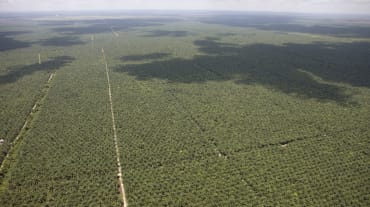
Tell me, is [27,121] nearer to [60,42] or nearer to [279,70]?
[279,70]

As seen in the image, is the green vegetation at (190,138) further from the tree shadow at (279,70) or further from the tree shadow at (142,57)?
the tree shadow at (142,57)

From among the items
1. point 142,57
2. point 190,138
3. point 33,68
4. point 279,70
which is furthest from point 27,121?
point 279,70

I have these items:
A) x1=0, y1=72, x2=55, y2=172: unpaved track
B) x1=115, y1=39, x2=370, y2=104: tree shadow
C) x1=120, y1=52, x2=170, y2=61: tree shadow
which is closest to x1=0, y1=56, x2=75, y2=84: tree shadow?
x1=0, y1=72, x2=55, y2=172: unpaved track

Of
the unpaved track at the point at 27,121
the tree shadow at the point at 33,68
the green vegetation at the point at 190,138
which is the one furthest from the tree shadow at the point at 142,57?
the unpaved track at the point at 27,121

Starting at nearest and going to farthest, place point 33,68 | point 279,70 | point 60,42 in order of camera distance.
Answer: point 279,70
point 33,68
point 60,42

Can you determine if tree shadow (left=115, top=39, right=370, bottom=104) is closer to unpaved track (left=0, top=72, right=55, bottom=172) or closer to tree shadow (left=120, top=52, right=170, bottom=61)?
tree shadow (left=120, top=52, right=170, bottom=61)

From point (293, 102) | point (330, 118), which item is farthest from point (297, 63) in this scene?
point (330, 118)

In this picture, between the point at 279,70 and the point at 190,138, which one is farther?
the point at 279,70

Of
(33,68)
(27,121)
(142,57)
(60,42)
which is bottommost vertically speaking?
(27,121)
